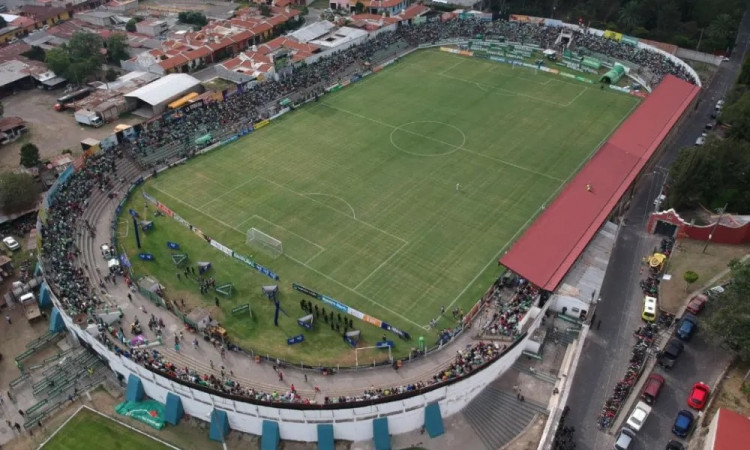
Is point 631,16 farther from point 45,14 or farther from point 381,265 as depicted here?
point 45,14

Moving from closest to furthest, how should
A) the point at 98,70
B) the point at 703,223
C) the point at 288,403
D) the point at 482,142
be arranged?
the point at 288,403, the point at 703,223, the point at 482,142, the point at 98,70

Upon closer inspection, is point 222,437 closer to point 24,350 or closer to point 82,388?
point 82,388

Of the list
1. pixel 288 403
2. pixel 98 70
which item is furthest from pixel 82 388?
pixel 98 70

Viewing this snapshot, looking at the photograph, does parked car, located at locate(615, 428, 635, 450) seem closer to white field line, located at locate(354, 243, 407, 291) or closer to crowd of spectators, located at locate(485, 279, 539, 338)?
crowd of spectators, located at locate(485, 279, 539, 338)

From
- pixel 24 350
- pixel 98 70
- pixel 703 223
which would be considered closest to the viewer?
pixel 24 350

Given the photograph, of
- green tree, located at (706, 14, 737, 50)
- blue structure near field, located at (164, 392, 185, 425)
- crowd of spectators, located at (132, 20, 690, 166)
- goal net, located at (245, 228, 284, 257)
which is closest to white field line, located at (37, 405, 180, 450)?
blue structure near field, located at (164, 392, 185, 425)
